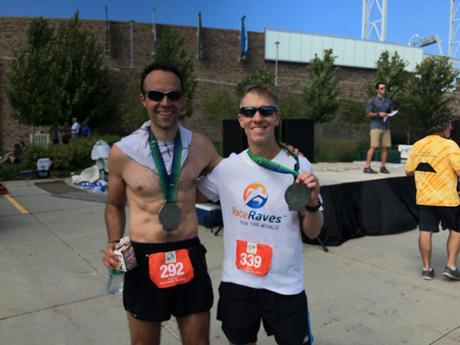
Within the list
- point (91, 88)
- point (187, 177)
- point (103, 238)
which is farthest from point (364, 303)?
point (91, 88)

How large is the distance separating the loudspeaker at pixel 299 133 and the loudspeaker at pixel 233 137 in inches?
26.7

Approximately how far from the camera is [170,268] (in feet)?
6.59

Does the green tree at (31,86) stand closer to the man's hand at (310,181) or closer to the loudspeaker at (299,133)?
the loudspeaker at (299,133)

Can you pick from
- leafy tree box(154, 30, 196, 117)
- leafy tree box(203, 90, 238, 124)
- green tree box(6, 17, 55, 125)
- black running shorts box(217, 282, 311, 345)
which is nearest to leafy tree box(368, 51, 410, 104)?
leafy tree box(203, 90, 238, 124)

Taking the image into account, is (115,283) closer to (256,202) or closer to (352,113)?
(256,202)

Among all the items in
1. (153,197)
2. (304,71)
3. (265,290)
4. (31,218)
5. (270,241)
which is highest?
(304,71)

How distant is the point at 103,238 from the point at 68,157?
809cm

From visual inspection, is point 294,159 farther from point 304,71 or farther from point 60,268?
point 304,71

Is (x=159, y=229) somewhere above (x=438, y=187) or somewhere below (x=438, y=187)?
above

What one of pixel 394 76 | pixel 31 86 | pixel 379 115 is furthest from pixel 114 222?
pixel 394 76

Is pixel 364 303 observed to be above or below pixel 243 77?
below

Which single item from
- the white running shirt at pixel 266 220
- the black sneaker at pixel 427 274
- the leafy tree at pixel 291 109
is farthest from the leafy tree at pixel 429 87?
the white running shirt at pixel 266 220

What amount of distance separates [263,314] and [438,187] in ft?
10.2

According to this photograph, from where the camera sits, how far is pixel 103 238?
5.72 metres
